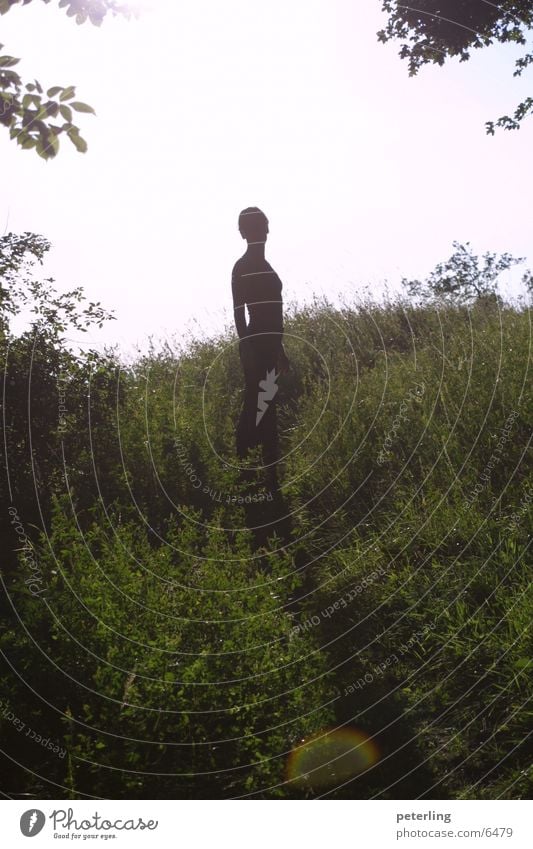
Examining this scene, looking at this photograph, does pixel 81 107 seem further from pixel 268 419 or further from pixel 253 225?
pixel 268 419

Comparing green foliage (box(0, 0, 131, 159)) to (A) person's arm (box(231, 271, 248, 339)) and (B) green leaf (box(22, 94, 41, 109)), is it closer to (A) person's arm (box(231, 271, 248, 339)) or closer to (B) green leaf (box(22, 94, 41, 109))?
(B) green leaf (box(22, 94, 41, 109))

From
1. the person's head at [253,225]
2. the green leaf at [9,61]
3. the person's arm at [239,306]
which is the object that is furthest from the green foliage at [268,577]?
the green leaf at [9,61]

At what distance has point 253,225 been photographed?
21.6ft

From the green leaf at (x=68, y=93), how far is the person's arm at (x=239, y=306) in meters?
2.83

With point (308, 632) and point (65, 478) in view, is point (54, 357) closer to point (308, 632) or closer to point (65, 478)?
point (65, 478)

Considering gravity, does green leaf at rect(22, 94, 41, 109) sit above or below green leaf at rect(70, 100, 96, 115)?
above

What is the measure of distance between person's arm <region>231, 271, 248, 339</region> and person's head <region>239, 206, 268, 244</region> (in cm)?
39

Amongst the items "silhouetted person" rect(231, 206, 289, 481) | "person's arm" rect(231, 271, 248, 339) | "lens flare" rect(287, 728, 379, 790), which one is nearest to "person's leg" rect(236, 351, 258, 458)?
"silhouetted person" rect(231, 206, 289, 481)

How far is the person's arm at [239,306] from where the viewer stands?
6.94 meters

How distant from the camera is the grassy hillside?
4.18 metres

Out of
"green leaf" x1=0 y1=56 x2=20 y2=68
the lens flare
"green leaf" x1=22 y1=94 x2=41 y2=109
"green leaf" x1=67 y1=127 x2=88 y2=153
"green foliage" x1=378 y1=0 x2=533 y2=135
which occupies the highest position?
"green foliage" x1=378 y1=0 x2=533 y2=135

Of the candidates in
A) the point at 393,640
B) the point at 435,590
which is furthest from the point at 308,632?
the point at 435,590

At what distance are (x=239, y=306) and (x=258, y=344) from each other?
41 centimetres

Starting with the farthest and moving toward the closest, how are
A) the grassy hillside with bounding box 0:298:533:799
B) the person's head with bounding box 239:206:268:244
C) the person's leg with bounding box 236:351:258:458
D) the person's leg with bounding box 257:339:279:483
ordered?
the person's leg with bounding box 236:351:258:458 → the person's leg with bounding box 257:339:279:483 → the person's head with bounding box 239:206:268:244 → the grassy hillside with bounding box 0:298:533:799
